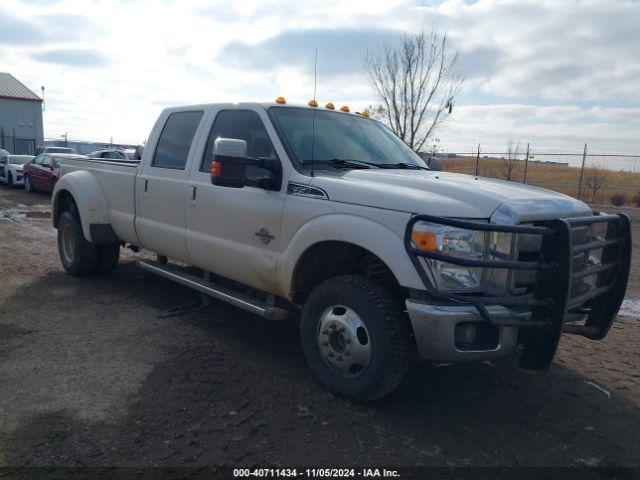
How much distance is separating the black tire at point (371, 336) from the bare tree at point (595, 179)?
20431 mm

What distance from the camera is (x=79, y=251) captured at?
6.74m

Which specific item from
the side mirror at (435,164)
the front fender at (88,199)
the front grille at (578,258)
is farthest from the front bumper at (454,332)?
the front fender at (88,199)

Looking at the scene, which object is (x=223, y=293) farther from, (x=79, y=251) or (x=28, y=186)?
(x=28, y=186)

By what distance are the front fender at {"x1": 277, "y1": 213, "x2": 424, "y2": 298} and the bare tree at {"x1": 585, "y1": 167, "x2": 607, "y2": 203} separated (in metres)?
20.3

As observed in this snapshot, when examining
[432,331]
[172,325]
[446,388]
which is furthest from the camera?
[172,325]

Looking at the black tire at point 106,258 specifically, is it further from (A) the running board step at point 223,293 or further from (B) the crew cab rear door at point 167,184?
(B) the crew cab rear door at point 167,184

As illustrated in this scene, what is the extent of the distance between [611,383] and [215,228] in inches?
134

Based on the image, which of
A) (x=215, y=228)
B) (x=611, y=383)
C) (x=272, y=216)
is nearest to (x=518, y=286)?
(x=611, y=383)

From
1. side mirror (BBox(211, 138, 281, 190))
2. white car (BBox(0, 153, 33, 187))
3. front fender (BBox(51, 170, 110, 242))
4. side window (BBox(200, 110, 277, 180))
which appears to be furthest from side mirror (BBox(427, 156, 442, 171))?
white car (BBox(0, 153, 33, 187))

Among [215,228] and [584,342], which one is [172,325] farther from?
[584,342]

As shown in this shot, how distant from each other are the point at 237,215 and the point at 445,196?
1798 millimetres

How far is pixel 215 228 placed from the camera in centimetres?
479

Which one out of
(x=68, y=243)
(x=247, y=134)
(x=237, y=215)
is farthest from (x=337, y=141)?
(x=68, y=243)

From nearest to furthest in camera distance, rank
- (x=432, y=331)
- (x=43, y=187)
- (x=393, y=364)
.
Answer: (x=432, y=331)
(x=393, y=364)
(x=43, y=187)
